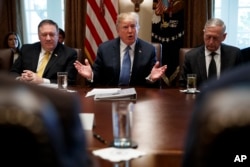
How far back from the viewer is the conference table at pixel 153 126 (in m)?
1.33

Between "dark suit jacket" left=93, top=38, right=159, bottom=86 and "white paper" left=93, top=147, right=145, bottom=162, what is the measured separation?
1.97m

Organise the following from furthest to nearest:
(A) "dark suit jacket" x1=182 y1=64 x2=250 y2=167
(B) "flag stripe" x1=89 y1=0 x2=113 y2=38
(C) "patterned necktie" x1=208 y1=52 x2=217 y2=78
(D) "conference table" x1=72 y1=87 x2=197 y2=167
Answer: (B) "flag stripe" x1=89 y1=0 x2=113 y2=38
(C) "patterned necktie" x1=208 y1=52 x2=217 y2=78
(D) "conference table" x1=72 y1=87 x2=197 y2=167
(A) "dark suit jacket" x1=182 y1=64 x2=250 y2=167

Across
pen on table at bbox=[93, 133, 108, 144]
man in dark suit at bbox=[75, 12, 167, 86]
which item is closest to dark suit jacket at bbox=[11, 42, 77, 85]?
man in dark suit at bbox=[75, 12, 167, 86]

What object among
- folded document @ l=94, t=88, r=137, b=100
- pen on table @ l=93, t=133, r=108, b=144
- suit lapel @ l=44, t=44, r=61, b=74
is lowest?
pen on table @ l=93, t=133, r=108, b=144

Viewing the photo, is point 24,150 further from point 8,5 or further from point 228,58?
point 8,5

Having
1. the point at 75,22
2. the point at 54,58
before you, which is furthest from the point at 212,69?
the point at 75,22

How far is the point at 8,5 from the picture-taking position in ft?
16.3

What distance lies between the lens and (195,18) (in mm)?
4520

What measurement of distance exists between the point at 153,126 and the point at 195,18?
310 centimetres

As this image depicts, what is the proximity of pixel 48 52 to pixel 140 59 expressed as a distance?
868 mm

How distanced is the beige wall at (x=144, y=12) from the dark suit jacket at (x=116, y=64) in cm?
138

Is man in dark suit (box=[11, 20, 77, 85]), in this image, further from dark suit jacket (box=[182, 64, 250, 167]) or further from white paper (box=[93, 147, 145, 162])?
dark suit jacket (box=[182, 64, 250, 167])

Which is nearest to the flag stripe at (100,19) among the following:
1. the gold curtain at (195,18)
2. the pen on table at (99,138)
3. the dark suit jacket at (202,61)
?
the gold curtain at (195,18)

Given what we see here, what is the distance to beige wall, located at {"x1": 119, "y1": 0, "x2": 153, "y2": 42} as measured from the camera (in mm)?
4746
